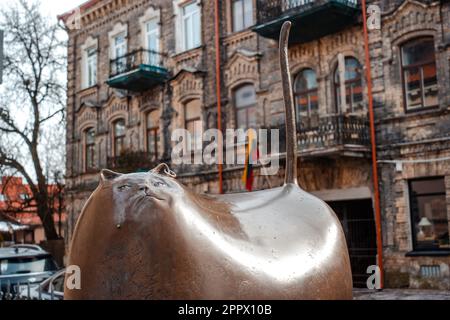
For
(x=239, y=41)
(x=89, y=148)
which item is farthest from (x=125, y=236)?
(x=89, y=148)

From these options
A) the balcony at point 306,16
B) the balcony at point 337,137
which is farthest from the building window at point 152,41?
the balcony at point 337,137

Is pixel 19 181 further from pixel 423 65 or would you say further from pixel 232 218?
pixel 232 218

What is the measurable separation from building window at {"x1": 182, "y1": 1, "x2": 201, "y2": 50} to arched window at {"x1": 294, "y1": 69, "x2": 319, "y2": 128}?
422 centimetres

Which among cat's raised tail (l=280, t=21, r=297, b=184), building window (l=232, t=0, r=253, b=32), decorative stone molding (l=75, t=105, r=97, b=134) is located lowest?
cat's raised tail (l=280, t=21, r=297, b=184)

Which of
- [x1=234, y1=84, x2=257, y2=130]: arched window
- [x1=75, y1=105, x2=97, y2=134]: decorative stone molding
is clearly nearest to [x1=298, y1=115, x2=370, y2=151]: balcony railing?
[x1=234, y1=84, x2=257, y2=130]: arched window

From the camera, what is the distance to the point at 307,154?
12906mm

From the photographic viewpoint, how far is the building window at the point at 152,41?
18.7 m

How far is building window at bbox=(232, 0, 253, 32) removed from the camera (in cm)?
1612

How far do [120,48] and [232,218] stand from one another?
19237mm

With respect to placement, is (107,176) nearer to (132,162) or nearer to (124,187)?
(124,187)

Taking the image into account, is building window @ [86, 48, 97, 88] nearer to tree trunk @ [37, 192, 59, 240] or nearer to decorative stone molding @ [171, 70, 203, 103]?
tree trunk @ [37, 192, 59, 240]

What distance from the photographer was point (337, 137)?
1246 cm

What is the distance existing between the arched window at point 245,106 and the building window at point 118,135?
5.54 m

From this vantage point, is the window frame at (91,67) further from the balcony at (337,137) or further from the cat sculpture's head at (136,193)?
the cat sculpture's head at (136,193)
